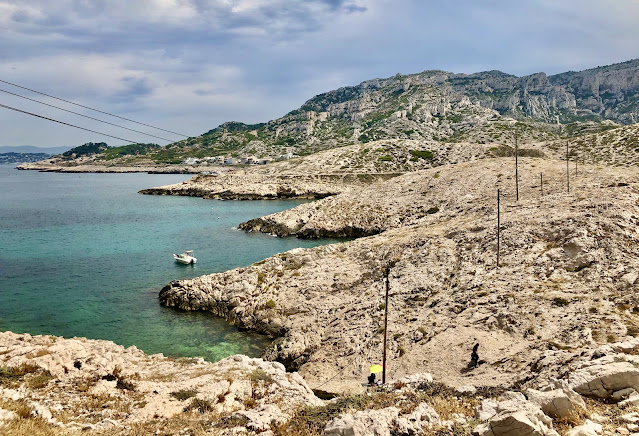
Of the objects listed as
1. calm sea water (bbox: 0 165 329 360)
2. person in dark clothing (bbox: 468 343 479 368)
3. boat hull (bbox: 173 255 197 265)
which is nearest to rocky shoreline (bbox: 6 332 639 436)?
person in dark clothing (bbox: 468 343 479 368)

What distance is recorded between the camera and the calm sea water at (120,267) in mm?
38688

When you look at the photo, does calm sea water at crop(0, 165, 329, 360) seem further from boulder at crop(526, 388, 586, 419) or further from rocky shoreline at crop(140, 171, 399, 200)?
rocky shoreline at crop(140, 171, 399, 200)

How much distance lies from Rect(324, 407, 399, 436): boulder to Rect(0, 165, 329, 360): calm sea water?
873 inches

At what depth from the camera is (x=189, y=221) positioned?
10019 cm

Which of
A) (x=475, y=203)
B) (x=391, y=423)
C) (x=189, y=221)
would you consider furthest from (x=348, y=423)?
(x=189, y=221)

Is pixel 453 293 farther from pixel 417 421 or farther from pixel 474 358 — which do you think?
pixel 417 421

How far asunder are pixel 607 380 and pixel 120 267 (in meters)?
60.0

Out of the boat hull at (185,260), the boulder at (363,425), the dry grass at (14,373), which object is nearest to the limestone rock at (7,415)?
the dry grass at (14,373)

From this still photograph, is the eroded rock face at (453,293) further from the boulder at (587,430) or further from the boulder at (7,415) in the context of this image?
the boulder at (7,415)

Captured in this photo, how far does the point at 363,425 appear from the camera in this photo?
14539 millimetres

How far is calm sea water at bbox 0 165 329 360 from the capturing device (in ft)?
127

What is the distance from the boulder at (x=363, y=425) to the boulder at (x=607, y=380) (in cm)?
847

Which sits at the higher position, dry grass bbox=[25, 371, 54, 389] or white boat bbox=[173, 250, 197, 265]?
dry grass bbox=[25, 371, 54, 389]

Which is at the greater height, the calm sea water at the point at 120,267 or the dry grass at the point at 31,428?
the dry grass at the point at 31,428
